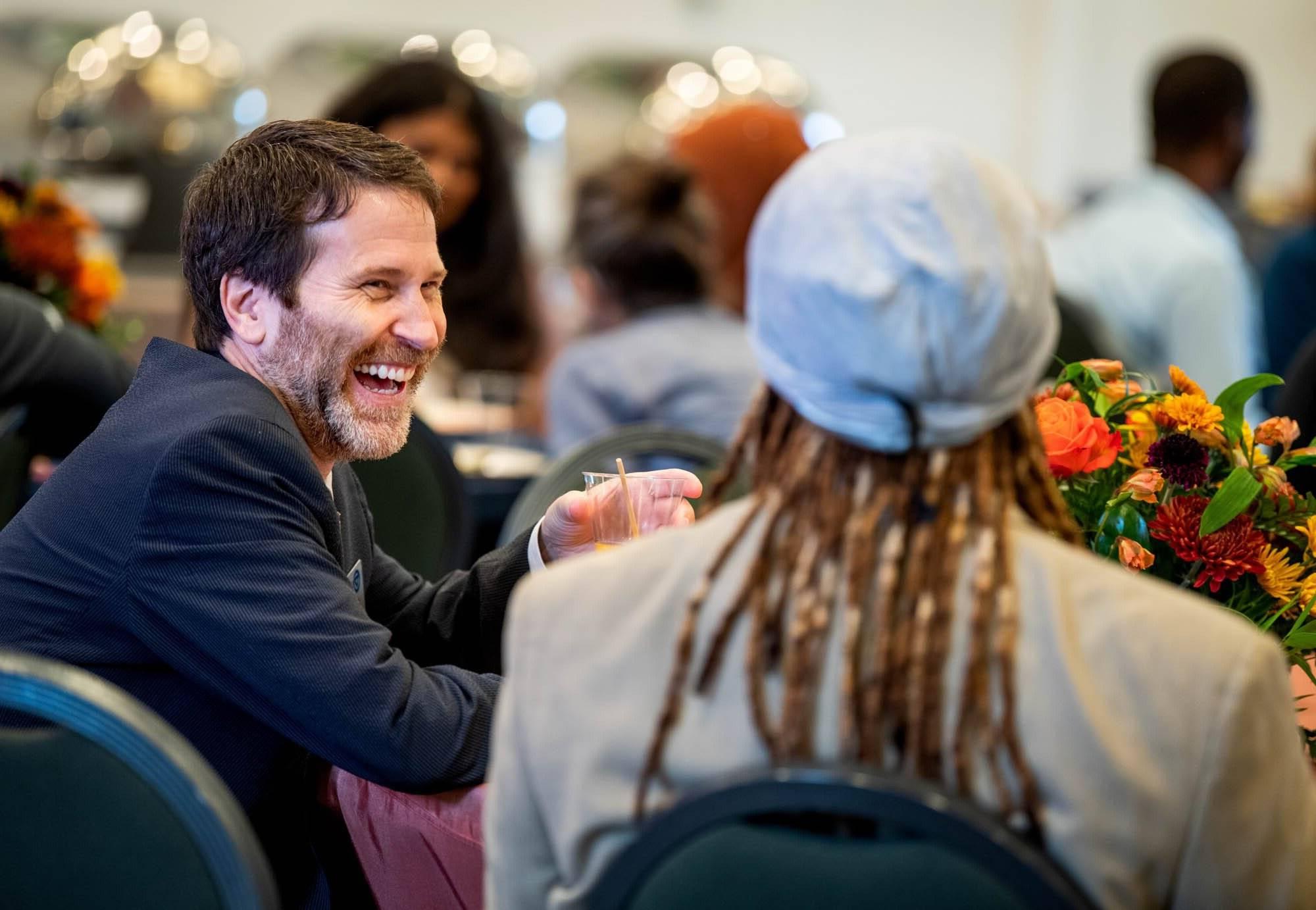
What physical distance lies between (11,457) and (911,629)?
1.63 m

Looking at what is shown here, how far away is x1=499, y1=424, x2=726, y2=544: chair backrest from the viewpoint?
216 cm

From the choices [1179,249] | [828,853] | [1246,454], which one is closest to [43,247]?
[1246,454]

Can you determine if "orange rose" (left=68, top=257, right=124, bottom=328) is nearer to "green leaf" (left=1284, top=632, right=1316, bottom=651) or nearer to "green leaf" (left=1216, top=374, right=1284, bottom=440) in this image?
"green leaf" (left=1216, top=374, right=1284, bottom=440)

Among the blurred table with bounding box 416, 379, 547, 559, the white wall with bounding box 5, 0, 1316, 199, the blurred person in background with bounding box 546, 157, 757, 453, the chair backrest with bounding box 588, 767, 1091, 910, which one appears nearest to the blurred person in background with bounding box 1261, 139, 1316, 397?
the blurred person in background with bounding box 546, 157, 757, 453

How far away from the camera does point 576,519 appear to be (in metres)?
1.50

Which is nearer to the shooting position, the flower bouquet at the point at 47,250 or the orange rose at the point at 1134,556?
the orange rose at the point at 1134,556

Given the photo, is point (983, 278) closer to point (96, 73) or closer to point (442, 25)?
point (96, 73)

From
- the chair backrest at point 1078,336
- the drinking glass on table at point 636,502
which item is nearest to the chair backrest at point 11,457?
the drinking glass on table at point 636,502

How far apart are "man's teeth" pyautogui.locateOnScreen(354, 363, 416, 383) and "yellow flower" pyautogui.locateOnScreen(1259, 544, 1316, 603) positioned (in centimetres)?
82

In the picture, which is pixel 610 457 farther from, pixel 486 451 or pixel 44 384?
pixel 486 451

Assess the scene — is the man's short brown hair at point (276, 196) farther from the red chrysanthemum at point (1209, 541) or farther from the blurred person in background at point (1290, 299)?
the blurred person in background at point (1290, 299)

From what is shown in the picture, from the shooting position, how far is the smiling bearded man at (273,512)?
126 centimetres

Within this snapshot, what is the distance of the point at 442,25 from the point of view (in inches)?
289

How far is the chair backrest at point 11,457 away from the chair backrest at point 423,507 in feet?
1.66
